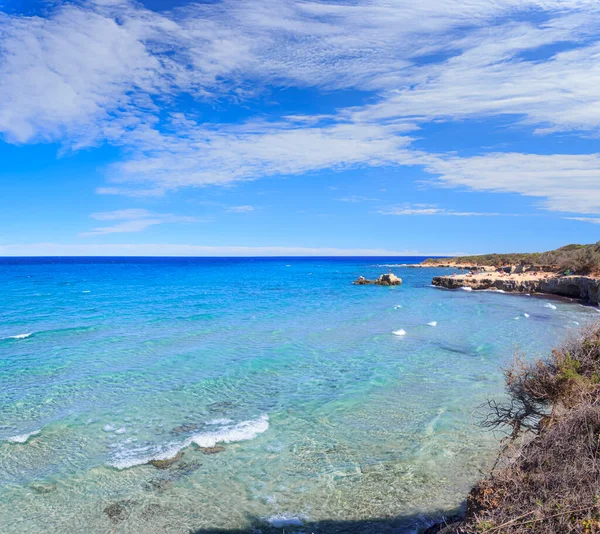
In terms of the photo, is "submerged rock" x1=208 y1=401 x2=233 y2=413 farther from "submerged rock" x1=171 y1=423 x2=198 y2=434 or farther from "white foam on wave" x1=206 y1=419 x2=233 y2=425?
"submerged rock" x1=171 y1=423 x2=198 y2=434

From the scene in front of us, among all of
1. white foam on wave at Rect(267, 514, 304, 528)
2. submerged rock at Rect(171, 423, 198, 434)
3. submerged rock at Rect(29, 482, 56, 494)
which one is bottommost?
white foam on wave at Rect(267, 514, 304, 528)

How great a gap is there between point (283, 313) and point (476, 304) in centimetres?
1997

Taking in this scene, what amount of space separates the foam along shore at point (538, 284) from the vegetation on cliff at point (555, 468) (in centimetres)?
3974

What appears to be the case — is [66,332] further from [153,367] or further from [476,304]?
[476,304]

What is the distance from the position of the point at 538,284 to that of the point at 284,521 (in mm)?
52678

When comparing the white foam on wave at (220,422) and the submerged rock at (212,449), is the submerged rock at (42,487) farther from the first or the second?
the white foam on wave at (220,422)

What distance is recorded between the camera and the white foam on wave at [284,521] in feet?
26.2

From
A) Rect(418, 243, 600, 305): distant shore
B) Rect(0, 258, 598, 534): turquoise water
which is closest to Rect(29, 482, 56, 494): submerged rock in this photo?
Rect(0, 258, 598, 534): turquoise water

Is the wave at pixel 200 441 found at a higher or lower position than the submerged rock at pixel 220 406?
lower

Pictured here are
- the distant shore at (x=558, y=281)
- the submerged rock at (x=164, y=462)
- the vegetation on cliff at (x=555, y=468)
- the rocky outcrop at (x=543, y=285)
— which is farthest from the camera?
the distant shore at (x=558, y=281)

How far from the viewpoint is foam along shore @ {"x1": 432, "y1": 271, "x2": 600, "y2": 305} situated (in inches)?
1688

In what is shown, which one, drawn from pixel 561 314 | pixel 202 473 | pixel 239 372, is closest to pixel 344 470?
pixel 202 473

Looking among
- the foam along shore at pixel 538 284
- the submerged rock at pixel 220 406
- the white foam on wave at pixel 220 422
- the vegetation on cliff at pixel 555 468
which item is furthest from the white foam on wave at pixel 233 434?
the foam along shore at pixel 538 284

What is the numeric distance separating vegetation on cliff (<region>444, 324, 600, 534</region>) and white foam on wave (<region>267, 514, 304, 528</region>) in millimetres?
→ 2946
